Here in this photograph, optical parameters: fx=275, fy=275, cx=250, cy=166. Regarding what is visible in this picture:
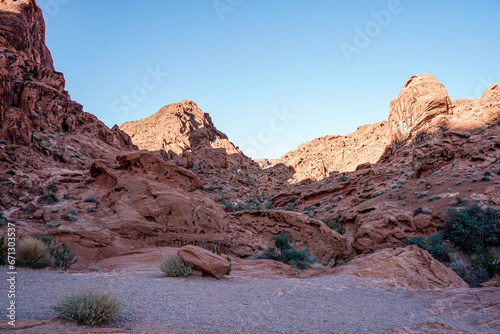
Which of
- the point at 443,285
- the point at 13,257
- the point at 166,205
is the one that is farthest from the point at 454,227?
the point at 13,257

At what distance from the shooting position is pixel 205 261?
27.5 ft

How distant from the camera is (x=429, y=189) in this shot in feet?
71.1

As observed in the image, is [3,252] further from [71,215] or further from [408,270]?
[408,270]

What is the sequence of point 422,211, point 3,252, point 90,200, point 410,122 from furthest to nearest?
point 410,122 → point 422,211 → point 90,200 → point 3,252

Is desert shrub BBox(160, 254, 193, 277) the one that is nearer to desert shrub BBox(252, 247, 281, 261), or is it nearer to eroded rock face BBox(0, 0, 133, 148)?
desert shrub BBox(252, 247, 281, 261)

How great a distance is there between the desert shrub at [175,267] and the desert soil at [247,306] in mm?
398

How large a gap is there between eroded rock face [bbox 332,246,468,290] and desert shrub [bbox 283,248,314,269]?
14.3ft

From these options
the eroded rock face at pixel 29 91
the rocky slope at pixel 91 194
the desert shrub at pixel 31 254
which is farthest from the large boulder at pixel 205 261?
the eroded rock face at pixel 29 91

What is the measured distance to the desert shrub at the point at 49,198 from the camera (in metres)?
13.8

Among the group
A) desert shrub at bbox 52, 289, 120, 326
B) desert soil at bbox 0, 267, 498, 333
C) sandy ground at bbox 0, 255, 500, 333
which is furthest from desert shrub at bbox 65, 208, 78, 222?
desert shrub at bbox 52, 289, 120, 326

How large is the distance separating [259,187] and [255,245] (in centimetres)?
3151

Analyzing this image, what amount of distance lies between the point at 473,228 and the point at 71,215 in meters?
19.7

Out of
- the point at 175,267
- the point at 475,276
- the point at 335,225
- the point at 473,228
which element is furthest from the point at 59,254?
the point at 335,225

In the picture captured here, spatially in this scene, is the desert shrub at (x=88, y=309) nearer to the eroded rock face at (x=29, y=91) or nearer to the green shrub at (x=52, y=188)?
the green shrub at (x=52, y=188)
